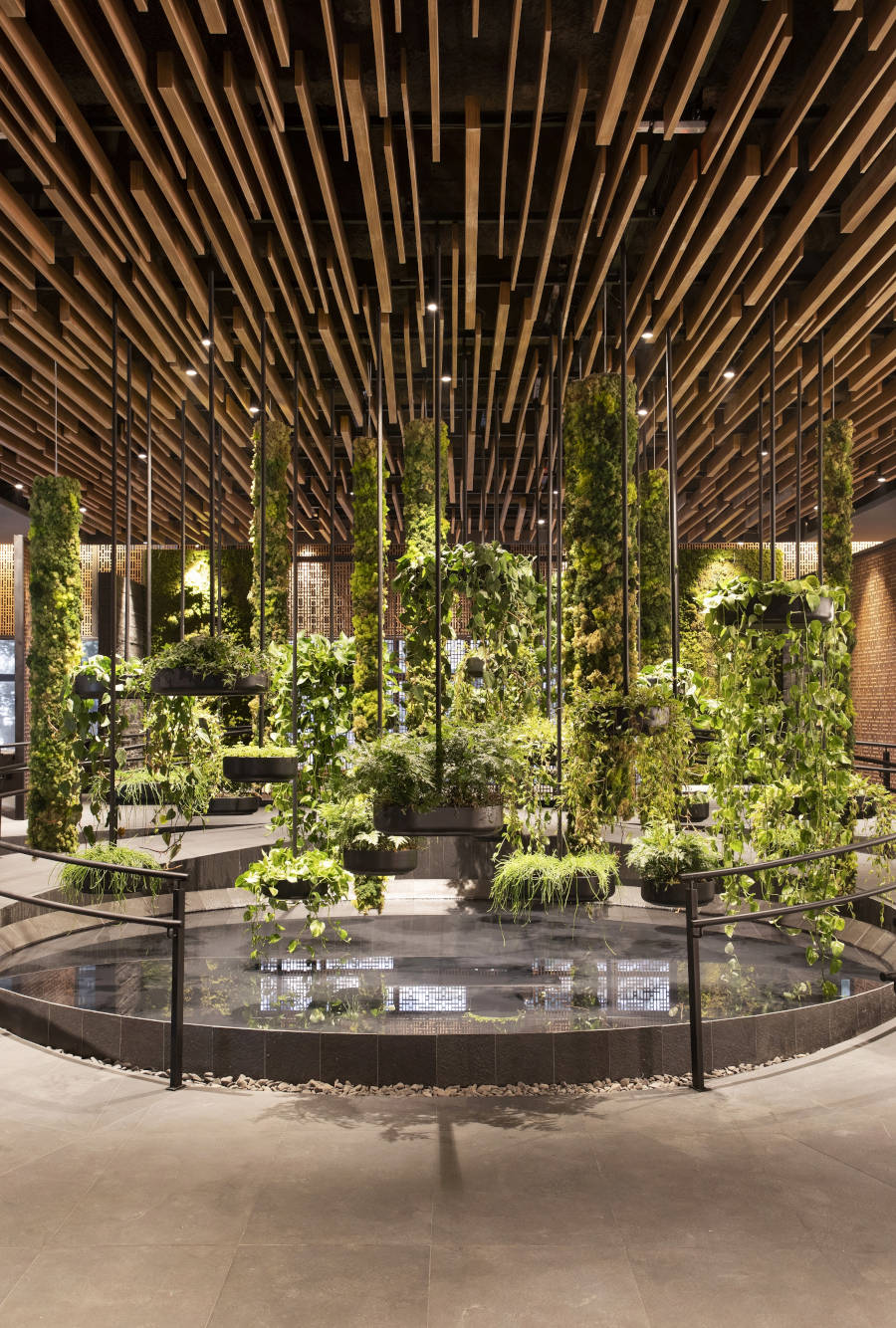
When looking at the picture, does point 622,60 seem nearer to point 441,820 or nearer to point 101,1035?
point 441,820

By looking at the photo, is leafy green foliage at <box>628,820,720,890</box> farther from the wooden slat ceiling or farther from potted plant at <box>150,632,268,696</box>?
the wooden slat ceiling

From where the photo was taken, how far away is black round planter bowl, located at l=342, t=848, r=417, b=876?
4.47 metres

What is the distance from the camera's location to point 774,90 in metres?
4.65

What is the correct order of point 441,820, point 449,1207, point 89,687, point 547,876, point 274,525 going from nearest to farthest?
point 449,1207 < point 441,820 < point 547,876 < point 89,687 < point 274,525

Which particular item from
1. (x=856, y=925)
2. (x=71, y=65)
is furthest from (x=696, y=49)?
(x=856, y=925)

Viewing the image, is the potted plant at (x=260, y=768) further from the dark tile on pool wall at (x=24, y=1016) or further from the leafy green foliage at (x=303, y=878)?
the dark tile on pool wall at (x=24, y=1016)

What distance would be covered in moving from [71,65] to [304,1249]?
4653 mm

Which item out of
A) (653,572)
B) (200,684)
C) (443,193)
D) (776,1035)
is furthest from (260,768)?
(653,572)

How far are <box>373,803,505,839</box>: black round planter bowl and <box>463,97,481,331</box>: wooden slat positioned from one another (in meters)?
2.85

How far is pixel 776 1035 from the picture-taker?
4.59 meters

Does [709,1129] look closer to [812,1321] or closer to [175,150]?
[812,1321]

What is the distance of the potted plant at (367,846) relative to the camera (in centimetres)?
448

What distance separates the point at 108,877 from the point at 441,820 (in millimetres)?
4201

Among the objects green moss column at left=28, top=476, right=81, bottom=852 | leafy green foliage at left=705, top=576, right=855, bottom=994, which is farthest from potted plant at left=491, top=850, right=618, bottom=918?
green moss column at left=28, top=476, right=81, bottom=852
